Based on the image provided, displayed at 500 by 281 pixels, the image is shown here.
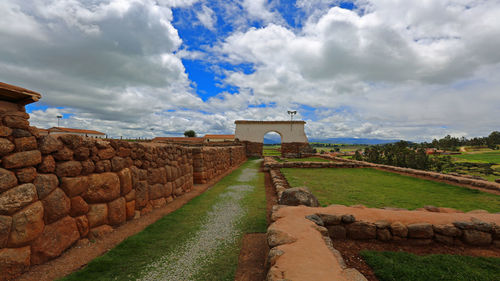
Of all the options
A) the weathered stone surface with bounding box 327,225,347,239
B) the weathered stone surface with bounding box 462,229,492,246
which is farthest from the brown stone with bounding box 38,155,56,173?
the weathered stone surface with bounding box 462,229,492,246

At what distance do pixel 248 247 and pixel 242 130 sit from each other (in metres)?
28.0

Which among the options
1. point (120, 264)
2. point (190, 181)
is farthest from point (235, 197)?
point (120, 264)

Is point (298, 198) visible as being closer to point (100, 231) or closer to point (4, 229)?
point (100, 231)

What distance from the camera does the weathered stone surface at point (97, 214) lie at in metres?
3.86

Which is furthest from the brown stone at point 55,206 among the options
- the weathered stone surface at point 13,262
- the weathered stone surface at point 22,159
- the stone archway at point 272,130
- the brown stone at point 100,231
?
the stone archway at point 272,130

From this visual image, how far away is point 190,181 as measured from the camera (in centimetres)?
890

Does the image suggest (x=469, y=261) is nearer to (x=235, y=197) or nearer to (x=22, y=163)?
(x=235, y=197)

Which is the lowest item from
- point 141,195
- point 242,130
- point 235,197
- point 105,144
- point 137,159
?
point 235,197

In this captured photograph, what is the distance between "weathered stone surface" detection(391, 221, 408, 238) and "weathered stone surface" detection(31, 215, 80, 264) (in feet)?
19.0

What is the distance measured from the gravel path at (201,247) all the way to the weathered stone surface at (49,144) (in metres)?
2.50

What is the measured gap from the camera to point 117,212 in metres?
4.47

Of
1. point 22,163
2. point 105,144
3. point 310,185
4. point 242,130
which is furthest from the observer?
point 242,130

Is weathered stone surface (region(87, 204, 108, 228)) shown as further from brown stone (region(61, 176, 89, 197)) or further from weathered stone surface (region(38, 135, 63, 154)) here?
weathered stone surface (region(38, 135, 63, 154))

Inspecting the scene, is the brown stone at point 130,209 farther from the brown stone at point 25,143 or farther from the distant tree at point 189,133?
the distant tree at point 189,133
